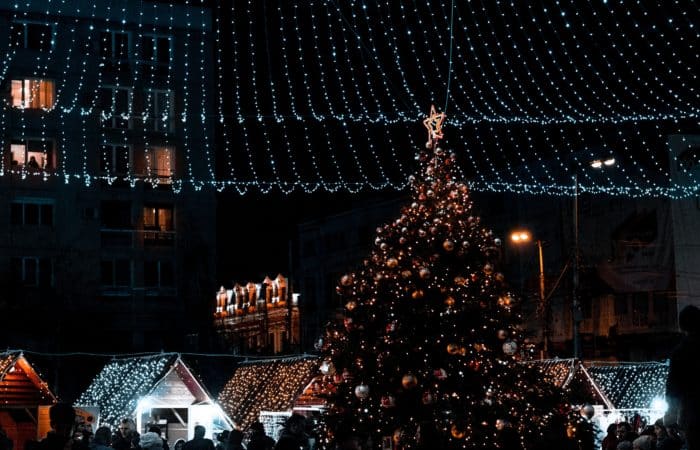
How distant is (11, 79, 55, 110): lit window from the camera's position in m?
41.0

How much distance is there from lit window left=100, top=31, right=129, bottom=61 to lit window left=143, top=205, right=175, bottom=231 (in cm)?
575

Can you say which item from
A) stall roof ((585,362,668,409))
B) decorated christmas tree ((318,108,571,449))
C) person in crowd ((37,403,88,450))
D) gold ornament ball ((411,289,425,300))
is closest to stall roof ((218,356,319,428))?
stall roof ((585,362,668,409))

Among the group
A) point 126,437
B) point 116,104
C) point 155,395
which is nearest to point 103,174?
point 116,104

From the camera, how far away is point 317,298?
62.3 m

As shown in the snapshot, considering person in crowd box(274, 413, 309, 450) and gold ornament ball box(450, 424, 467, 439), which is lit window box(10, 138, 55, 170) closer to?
person in crowd box(274, 413, 309, 450)

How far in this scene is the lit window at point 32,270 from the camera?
41.1 m

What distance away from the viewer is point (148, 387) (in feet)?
76.1

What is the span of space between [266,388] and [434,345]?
9055 millimetres

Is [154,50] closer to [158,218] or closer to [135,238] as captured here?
[158,218]

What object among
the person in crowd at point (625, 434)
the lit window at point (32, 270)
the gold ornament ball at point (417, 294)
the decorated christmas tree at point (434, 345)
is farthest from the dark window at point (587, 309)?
the gold ornament ball at point (417, 294)

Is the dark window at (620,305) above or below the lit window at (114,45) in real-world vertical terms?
below

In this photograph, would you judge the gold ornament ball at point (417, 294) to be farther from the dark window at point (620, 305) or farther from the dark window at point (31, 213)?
the dark window at point (620, 305)

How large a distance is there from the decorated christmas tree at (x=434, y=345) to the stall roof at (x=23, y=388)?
36.9ft

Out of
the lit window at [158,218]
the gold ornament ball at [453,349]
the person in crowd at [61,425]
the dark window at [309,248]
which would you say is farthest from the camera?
the dark window at [309,248]
